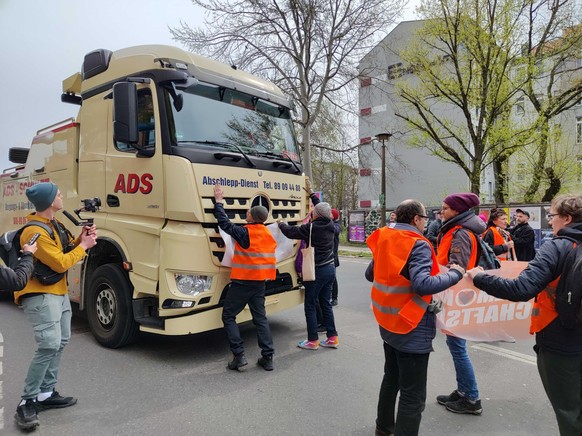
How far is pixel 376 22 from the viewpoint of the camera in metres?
18.4

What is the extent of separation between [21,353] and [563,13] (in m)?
19.7

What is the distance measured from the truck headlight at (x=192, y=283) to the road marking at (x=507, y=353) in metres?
3.57

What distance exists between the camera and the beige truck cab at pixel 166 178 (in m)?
4.20

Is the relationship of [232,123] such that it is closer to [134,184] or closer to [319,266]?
[134,184]

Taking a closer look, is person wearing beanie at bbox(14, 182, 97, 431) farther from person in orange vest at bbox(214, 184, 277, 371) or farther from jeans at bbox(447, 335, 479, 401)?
jeans at bbox(447, 335, 479, 401)

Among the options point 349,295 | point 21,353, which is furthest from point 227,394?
point 349,295

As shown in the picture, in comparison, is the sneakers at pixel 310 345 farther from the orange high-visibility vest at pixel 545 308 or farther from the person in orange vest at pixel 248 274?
the orange high-visibility vest at pixel 545 308

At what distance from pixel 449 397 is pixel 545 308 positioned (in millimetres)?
1575

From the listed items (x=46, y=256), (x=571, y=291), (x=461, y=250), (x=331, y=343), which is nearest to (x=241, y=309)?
(x=331, y=343)

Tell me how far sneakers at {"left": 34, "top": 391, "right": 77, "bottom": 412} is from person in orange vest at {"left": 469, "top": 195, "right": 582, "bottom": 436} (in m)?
3.60

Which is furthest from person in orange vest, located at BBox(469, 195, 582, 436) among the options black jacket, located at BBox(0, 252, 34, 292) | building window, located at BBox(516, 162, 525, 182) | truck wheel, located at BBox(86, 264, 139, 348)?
building window, located at BBox(516, 162, 525, 182)

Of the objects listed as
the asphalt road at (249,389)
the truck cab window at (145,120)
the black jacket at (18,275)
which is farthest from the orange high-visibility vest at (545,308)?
the truck cab window at (145,120)

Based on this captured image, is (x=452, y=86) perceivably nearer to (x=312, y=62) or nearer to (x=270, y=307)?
(x=312, y=62)

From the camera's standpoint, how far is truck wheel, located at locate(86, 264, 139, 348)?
4633 mm
